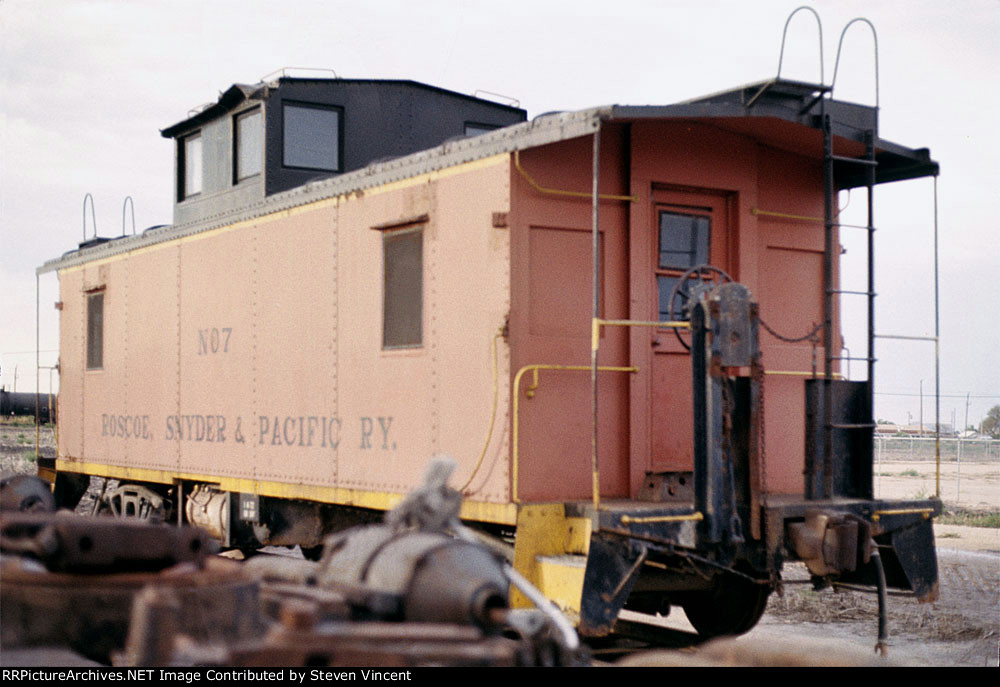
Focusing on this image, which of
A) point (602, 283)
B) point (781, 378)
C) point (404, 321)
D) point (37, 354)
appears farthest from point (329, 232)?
point (37, 354)

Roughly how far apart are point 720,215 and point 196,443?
17.4ft

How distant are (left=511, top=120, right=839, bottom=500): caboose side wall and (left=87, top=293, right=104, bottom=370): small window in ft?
23.5

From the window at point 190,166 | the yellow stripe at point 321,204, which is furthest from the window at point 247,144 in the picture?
the window at point 190,166

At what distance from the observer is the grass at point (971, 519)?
18516 mm

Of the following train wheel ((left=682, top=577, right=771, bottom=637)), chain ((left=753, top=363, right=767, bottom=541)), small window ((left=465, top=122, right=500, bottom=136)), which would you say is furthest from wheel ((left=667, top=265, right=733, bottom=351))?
small window ((left=465, top=122, right=500, bottom=136))

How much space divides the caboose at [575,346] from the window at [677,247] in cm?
2

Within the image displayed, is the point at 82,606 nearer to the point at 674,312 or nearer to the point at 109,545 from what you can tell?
the point at 109,545

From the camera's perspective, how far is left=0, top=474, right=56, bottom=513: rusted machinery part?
498 centimetres

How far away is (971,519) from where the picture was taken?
63.0 feet

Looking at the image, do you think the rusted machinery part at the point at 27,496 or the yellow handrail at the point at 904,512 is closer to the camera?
the rusted machinery part at the point at 27,496

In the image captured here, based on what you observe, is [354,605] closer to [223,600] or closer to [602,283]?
[223,600]

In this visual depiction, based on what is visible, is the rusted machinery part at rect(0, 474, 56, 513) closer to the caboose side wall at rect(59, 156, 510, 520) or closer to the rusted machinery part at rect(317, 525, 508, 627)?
the rusted machinery part at rect(317, 525, 508, 627)

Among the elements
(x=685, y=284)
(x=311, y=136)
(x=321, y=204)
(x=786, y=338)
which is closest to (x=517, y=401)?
(x=685, y=284)

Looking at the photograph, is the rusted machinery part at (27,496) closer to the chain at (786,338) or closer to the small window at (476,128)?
the chain at (786,338)
